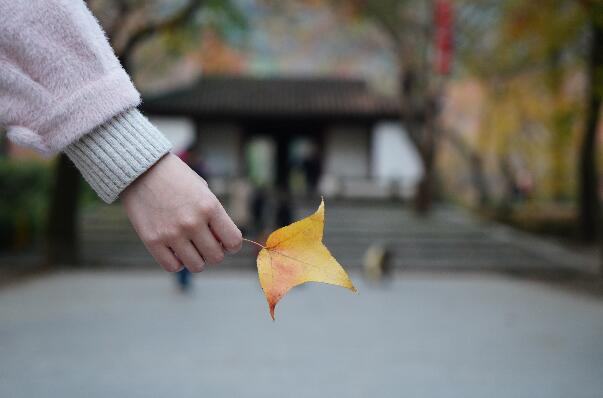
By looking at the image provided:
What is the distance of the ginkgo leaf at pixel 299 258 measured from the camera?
56.0 inches

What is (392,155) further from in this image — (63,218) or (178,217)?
(178,217)

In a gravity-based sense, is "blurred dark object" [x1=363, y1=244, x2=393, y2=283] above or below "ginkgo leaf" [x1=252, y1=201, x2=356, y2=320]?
below

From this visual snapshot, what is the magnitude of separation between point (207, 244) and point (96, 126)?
0.94 ft

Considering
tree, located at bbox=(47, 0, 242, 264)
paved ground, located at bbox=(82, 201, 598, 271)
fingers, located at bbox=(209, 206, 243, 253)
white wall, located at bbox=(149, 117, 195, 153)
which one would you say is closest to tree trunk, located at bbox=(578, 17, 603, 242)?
paved ground, located at bbox=(82, 201, 598, 271)

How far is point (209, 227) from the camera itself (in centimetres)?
134

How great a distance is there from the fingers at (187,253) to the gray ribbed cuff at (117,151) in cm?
14

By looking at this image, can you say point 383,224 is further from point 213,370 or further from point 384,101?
point 213,370

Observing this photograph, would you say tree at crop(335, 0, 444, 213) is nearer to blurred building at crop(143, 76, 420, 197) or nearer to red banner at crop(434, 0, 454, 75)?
red banner at crop(434, 0, 454, 75)

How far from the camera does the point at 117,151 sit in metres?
1.33

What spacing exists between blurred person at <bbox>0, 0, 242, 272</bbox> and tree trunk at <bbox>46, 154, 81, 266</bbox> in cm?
1282

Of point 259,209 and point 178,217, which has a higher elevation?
point 178,217

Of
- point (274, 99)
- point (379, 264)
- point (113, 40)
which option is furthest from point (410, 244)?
point (274, 99)

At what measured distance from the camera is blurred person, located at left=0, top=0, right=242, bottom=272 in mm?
1307

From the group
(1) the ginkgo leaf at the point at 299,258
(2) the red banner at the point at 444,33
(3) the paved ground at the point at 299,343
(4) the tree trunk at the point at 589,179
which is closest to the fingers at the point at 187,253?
(1) the ginkgo leaf at the point at 299,258
